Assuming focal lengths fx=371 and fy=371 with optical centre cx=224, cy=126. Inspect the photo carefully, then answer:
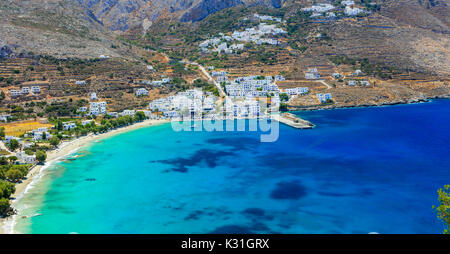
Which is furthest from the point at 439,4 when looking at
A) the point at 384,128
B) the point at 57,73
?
the point at 57,73

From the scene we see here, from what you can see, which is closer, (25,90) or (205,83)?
(25,90)

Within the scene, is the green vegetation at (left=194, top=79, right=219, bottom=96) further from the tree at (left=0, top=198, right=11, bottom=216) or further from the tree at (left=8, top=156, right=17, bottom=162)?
the tree at (left=0, top=198, right=11, bottom=216)

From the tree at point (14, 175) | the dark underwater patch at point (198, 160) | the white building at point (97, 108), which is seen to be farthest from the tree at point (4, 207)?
the white building at point (97, 108)

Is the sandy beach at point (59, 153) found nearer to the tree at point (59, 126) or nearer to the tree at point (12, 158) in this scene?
the tree at point (12, 158)

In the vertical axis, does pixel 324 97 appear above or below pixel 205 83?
below

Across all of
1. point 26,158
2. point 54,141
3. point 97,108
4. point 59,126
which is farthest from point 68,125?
point 26,158

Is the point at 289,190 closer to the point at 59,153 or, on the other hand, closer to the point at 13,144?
the point at 59,153

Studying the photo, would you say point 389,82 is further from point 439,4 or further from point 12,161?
point 12,161
